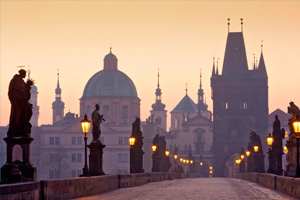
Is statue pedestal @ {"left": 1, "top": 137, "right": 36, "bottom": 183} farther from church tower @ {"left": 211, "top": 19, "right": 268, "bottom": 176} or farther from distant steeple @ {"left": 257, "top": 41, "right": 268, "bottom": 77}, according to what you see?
distant steeple @ {"left": 257, "top": 41, "right": 268, "bottom": 77}

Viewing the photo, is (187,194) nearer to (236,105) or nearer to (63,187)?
(63,187)

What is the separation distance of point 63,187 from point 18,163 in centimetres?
247

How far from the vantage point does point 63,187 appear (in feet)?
93.2

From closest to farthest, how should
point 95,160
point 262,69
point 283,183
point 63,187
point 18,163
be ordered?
1. point 18,163
2. point 63,187
3. point 283,183
4. point 95,160
5. point 262,69

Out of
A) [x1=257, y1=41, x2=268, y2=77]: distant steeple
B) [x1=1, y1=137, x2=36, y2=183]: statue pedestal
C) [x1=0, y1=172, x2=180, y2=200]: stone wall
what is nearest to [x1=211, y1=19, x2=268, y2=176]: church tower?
[x1=257, y1=41, x2=268, y2=77]: distant steeple

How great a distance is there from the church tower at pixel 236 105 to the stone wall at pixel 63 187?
143734mm

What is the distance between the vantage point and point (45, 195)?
2572 cm

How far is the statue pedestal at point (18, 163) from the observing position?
25.5 meters

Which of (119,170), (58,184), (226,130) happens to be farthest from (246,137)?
(58,184)

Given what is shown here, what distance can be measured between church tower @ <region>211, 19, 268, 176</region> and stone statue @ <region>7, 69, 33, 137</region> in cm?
16276

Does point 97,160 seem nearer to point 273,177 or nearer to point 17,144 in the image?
point 273,177

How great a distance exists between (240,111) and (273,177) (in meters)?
148

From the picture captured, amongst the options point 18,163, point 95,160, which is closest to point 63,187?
point 18,163

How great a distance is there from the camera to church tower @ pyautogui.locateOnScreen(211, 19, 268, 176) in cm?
18950
